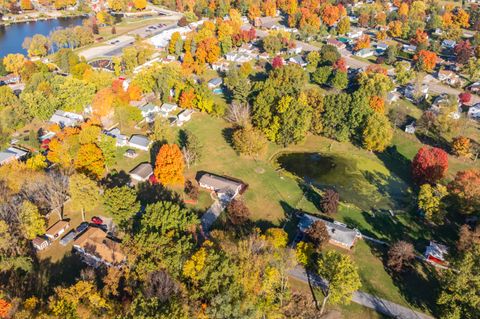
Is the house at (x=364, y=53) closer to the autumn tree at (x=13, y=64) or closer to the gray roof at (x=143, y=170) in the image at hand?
the gray roof at (x=143, y=170)

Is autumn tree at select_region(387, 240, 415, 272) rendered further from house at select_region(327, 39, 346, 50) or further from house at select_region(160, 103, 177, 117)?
house at select_region(327, 39, 346, 50)

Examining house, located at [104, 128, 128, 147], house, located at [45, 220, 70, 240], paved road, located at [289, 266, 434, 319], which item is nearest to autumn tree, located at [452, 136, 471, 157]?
paved road, located at [289, 266, 434, 319]

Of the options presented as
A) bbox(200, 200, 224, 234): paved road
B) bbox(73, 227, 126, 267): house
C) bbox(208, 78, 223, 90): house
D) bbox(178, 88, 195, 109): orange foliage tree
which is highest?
bbox(178, 88, 195, 109): orange foliage tree

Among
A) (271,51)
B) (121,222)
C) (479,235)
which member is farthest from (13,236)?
(271,51)

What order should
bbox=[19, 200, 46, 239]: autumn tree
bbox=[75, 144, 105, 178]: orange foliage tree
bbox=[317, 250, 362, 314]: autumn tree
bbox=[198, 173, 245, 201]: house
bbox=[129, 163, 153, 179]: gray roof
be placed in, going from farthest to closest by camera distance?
bbox=[129, 163, 153, 179]: gray roof, bbox=[75, 144, 105, 178]: orange foliage tree, bbox=[198, 173, 245, 201]: house, bbox=[19, 200, 46, 239]: autumn tree, bbox=[317, 250, 362, 314]: autumn tree

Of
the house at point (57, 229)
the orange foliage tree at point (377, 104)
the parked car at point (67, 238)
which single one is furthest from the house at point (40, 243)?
the orange foliage tree at point (377, 104)

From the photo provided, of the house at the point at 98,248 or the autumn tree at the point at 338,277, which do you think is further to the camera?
the house at the point at 98,248
